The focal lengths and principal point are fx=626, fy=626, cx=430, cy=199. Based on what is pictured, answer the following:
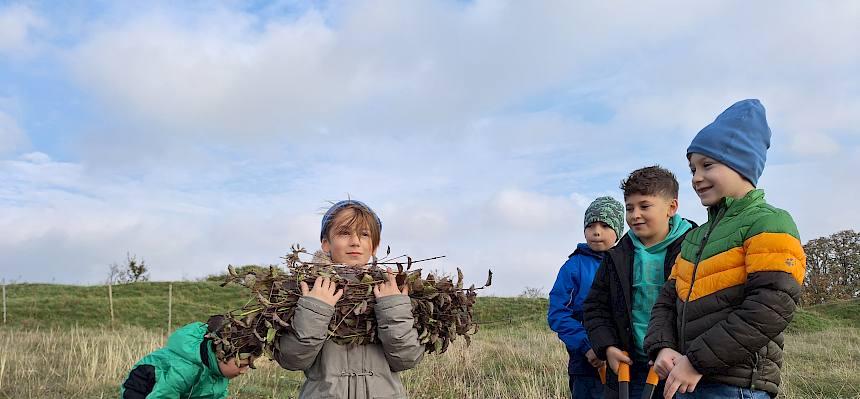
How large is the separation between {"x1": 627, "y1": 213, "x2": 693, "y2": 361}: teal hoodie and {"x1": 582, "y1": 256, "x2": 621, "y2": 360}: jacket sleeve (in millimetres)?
137

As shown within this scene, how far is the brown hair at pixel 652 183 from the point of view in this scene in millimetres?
3680

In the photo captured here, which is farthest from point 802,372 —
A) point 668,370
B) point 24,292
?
point 24,292

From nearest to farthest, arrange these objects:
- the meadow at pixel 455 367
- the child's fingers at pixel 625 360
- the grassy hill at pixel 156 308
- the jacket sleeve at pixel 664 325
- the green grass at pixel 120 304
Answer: the jacket sleeve at pixel 664 325 < the child's fingers at pixel 625 360 < the meadow at pixel 455 367 < the grassy hill at pixel 156 308 < the green grass at pixel 120 304

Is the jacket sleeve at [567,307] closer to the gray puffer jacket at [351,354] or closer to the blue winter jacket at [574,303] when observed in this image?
the blue winter jacket at [574,303]

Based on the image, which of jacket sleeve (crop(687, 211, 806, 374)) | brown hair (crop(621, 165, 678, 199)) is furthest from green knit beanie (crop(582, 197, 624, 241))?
jacket sleeve (crop(687, 211, 806, 374))

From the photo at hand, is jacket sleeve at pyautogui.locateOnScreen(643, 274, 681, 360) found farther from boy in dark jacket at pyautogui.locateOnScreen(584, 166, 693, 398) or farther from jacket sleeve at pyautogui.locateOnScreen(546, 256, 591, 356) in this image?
jacket sleeve at pyautogui.locateOnScreen(546, 256, 591, 356)

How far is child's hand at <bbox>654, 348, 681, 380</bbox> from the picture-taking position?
2797mm

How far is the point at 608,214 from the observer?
4348 millimetres

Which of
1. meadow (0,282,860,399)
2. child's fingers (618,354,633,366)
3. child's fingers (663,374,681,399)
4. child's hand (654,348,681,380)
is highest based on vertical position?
child's hand (654,348,681,380)

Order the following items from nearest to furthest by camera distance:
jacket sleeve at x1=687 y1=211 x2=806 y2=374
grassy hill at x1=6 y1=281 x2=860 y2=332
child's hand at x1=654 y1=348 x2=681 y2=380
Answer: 1. jacket sleeve at x1=687 y1=211 x2=806 y2=374
2. child's hand at x1=654 y1=348 x2=681 y2=380
3. grassy hill at x1=6 y1=281 x2=860 y2=332

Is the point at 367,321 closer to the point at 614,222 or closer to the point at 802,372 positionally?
the point at 614,222

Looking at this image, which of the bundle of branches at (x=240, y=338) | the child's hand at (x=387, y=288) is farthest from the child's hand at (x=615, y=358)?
the bundle of branches at (x=240, y=338)

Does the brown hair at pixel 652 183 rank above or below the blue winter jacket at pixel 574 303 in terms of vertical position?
above

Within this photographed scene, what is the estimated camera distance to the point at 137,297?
20.1m
